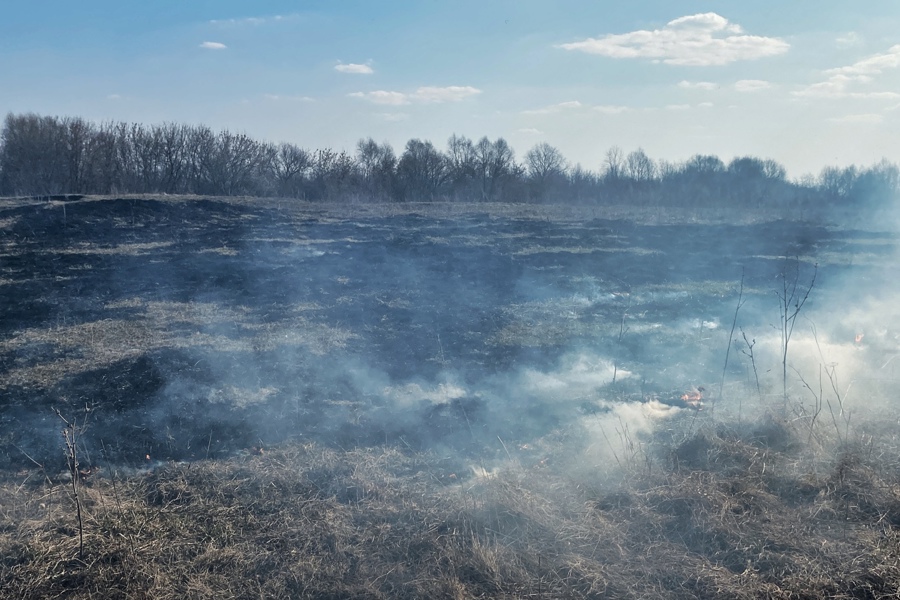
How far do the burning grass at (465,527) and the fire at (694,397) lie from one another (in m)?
1.21

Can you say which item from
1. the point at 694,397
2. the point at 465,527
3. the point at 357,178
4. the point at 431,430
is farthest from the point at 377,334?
the point at 357,178

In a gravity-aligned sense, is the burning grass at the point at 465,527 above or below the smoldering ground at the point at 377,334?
below

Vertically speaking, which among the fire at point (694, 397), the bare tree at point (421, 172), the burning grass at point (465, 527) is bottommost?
the burning grass at point (465, 527)

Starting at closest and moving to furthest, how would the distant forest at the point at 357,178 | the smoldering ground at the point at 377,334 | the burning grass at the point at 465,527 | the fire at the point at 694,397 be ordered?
1. the burning grass at the point at 465,527
2. the smoldering ground at the point at 377,334
3. the fire at the point at 694,397
4. the distant forest at the point at 357,178

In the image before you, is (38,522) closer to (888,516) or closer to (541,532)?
(541,532)

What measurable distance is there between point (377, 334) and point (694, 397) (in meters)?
4.43

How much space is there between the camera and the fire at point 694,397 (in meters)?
7.19

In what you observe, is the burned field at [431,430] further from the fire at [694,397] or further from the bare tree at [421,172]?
the bare tree at [421,172]

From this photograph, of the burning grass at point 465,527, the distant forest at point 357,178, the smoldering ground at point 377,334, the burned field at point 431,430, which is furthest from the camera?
the distant forest at point 357,178

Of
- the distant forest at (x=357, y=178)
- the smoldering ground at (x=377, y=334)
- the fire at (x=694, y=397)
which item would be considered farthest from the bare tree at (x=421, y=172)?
the fire at (x=694, y=397)

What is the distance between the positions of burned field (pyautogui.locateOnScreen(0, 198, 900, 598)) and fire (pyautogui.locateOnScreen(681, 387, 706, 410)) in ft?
0.14

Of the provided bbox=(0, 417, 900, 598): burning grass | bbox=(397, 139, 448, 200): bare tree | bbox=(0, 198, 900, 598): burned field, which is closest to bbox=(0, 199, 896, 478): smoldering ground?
bbox=(0, 198, 900, 598): burned field

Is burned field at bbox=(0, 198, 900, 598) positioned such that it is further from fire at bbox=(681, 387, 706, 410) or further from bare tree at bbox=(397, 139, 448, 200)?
bare tree at bbox=(397, 139, 448, 200)

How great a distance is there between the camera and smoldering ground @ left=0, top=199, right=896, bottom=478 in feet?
21.1
